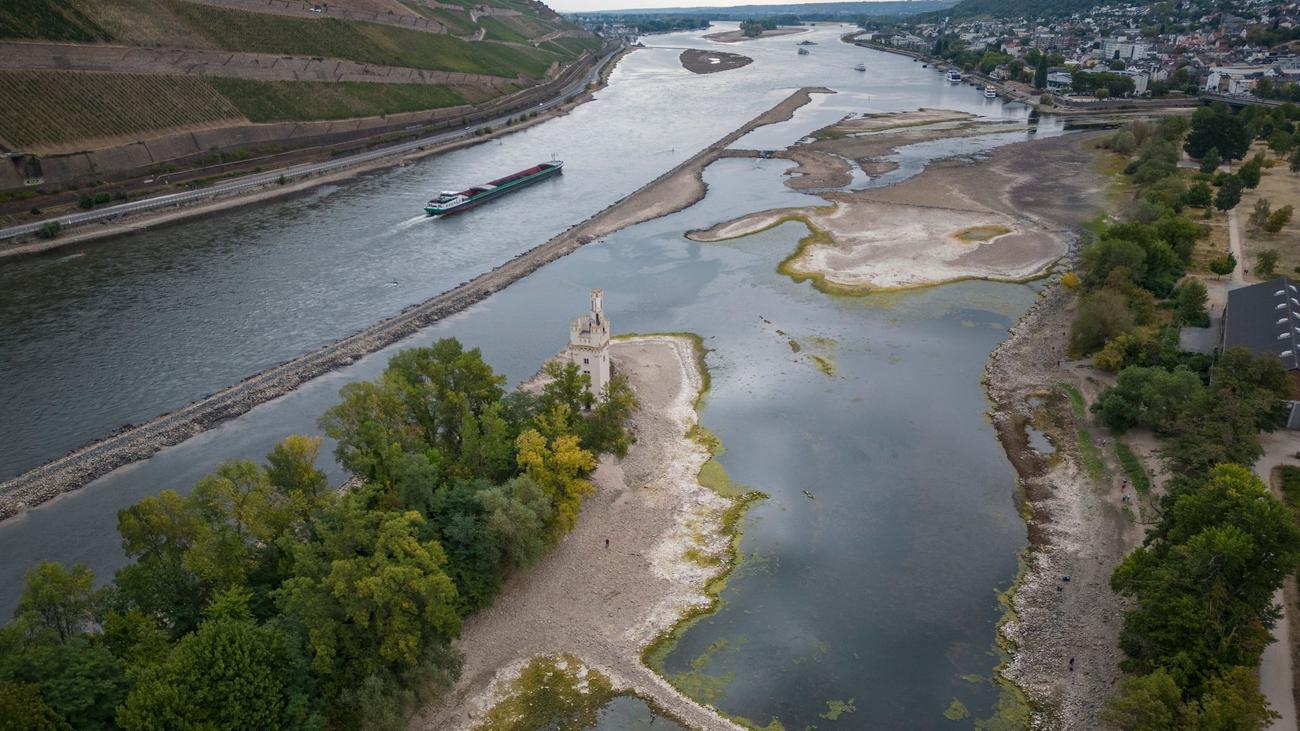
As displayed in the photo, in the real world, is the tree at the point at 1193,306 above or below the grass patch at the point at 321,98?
below

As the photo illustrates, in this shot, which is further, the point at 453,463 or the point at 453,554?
the point at 453,463

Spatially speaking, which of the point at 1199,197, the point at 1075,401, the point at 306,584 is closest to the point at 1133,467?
the point at 1075,401

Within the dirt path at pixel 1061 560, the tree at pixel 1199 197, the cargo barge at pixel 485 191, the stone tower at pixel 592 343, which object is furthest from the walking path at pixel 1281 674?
the cargo barge at pixel 485 191

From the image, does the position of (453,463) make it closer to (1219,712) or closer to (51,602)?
(51,602)

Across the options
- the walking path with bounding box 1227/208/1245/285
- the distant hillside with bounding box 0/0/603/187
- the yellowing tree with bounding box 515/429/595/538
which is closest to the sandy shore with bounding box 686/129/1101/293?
the walking path with bounding box 1227/208/1245/285

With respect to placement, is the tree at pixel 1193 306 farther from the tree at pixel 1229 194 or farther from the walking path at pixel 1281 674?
the tree at pixel 1229 194

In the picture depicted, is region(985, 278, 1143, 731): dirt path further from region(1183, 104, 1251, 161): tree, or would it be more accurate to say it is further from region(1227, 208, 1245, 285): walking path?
region(1183, 104, 1251, 161): tree

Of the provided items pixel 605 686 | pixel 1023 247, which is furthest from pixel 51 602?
pixel 1023 247
